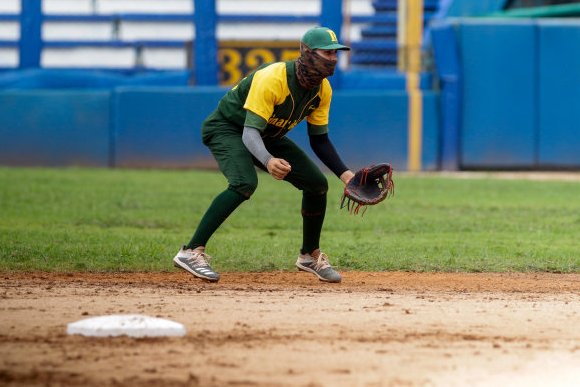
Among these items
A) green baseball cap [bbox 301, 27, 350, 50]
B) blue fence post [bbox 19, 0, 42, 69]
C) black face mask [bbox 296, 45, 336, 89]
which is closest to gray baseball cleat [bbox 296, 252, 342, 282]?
black face mask [bbox 296, 45, 336, 89]

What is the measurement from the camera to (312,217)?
7.81 m

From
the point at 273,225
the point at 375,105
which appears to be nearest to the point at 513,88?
the point at 375,105

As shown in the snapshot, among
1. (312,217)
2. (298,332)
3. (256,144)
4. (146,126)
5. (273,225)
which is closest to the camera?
(298,332)

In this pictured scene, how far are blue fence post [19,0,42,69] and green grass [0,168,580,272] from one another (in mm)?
3263

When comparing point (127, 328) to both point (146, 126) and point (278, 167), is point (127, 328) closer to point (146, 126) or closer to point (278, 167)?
point (278, 167)

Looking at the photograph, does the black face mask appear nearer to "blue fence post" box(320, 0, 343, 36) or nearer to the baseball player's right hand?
the baseball player's right hand

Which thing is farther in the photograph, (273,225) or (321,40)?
(273,225)

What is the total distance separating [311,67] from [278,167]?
654 mm

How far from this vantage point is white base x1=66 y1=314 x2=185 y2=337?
5.54 meters

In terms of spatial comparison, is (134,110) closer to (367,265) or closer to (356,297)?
(367,265)

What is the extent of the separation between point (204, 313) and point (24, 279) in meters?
1.94

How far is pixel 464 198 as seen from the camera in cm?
1465

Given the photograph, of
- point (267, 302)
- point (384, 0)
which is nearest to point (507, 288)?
point (267, 302)

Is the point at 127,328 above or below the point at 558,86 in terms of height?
below
